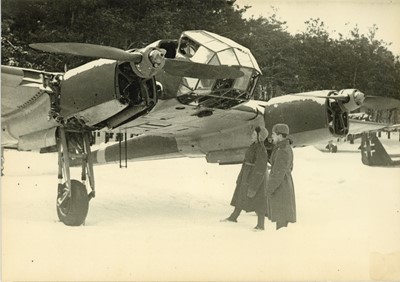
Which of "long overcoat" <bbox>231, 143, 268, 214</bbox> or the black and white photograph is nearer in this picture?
the black and white photograph

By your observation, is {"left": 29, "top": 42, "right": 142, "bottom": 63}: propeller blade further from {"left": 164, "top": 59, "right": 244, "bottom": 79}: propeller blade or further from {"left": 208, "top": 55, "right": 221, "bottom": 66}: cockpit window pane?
{"left": 208, "top": 55, "right": 221, "bottom": 66}: cockpit window pane

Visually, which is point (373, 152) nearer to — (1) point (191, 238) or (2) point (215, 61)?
(1) point (191, 238)

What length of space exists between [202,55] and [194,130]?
242cm

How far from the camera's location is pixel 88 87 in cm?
597

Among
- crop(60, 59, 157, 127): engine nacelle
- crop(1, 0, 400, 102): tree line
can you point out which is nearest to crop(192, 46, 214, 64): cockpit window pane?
crop(60, 59, 157, 127): engine nacelle

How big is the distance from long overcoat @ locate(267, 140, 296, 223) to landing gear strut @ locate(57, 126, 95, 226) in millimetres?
2700

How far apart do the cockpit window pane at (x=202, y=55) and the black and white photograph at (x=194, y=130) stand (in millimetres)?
21

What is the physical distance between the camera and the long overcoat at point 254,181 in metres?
7.22

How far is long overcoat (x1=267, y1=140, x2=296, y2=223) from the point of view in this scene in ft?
21.9

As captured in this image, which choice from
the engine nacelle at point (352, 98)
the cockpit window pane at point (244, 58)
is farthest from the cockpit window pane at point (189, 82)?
the engine nacelle at point (352, 98)

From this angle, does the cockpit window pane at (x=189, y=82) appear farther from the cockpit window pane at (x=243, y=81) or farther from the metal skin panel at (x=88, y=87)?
the metal skin panel at (x=88, y=87)

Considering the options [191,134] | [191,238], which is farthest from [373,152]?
[191,238]

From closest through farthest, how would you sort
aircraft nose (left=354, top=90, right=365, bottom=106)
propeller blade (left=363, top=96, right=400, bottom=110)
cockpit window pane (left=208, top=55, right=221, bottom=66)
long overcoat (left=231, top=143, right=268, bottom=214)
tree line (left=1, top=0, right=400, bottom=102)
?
1. cockpit window pane (left=208, top=55, right=221, bottom=66)
2. tree line (left=1, top=0, right=400, bottom=102)
3. long overcoat (left=231, top=143, right=268, bottom=214)
4. aircraft nose (left=354, top=90, right=365, bottom=106)
5. propeller blade (left=363, top=96, right=400, bottom=110)

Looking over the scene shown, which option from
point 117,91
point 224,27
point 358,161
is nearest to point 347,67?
point 224,27
